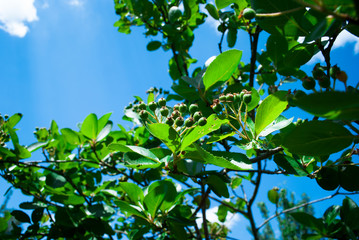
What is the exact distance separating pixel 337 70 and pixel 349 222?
914 millimetres

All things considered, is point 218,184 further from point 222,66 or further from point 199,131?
point 222,66

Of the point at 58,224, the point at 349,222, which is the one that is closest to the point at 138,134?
the point at 58,224

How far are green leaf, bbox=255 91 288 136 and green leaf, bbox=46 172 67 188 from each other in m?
1.57

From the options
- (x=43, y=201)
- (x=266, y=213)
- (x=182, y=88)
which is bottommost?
(x=43, y=201)

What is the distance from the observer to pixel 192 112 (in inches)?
40.1

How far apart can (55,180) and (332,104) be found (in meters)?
1.90

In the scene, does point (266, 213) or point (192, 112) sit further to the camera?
point (266, 213)

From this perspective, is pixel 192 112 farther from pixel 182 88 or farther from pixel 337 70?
pixel 337 70

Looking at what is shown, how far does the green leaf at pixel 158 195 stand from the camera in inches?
44.6

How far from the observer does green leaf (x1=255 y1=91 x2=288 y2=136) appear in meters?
0.86

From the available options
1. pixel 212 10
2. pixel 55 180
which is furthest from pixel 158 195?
pixel 212 10

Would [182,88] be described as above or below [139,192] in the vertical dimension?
above

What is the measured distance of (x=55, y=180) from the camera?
1819 mm

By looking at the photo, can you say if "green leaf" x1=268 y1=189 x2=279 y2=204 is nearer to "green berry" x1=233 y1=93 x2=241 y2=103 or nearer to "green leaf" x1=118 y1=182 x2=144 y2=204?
"green leaf" x1=118 y1=182 x2=144 y2=204
